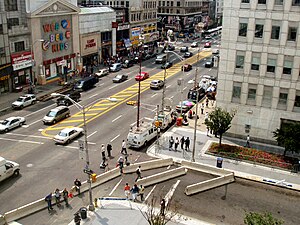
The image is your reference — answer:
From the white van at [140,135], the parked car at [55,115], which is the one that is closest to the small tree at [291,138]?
the white van at [140,135]

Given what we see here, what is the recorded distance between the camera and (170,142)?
43.0 meters

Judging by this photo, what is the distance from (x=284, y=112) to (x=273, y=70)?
197 inches

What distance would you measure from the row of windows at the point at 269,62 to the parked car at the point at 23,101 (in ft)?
103

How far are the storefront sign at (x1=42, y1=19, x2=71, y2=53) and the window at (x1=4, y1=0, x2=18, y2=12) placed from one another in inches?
276

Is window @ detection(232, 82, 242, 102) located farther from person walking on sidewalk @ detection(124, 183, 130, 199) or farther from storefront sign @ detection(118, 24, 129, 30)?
storefront sign @ detection(118, 24, 129, 30)

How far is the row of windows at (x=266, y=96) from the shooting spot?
140 ft

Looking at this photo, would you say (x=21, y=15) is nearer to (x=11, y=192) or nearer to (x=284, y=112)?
(x=11, y=192)

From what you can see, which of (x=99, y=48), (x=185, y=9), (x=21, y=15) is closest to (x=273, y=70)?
(x=21, y=15)

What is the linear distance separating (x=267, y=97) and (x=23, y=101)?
3491 cm

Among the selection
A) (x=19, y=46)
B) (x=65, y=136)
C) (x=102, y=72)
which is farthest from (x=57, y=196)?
(x=102, y=72)

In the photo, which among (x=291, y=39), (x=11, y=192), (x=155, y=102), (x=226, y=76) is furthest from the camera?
(x=155, y=102)

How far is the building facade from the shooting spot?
41.4 metres

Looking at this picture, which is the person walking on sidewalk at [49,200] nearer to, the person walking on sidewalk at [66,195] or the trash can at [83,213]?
the person walking on sidewalk at [66,195]

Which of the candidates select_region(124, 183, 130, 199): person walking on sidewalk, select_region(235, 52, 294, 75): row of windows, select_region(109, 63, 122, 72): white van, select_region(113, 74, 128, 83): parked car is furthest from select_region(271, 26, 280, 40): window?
select_region(109, 63, 122, 72): white van
